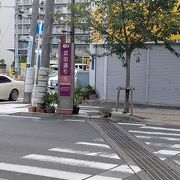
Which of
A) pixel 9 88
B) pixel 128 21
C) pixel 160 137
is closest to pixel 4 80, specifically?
pixel 9 88

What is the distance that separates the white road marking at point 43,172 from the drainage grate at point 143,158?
4.10 feet

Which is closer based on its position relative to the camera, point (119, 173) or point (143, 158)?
point (119, 173)

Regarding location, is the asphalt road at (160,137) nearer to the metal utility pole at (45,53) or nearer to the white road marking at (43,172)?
the white road marking at (43,172)

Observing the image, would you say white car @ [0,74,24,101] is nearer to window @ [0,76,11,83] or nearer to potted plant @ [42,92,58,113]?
window @ [0,76,11,83]

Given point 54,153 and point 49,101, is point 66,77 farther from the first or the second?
point 54,153

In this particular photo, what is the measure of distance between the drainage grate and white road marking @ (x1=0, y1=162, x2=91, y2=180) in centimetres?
125

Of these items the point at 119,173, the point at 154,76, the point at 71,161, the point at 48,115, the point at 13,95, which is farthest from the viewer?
the point at 13,95

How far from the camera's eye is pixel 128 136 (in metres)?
12.7

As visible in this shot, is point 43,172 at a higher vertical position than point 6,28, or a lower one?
lower

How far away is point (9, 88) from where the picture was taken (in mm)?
25219

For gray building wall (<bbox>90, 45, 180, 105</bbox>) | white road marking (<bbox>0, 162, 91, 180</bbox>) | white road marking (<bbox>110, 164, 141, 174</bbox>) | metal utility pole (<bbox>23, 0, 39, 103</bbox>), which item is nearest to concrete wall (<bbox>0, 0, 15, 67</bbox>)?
metal utility pole (<bbox>23, 0, 39, 103</bbox>)

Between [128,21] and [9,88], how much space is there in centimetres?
1023

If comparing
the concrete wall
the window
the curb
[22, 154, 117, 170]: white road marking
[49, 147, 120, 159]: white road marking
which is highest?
the concrete wall

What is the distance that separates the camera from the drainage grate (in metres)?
8.13
